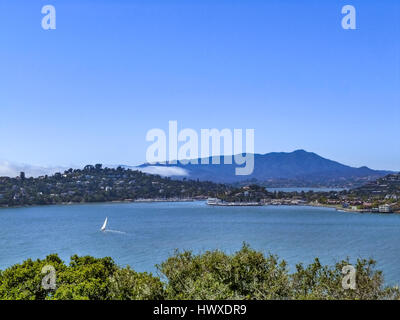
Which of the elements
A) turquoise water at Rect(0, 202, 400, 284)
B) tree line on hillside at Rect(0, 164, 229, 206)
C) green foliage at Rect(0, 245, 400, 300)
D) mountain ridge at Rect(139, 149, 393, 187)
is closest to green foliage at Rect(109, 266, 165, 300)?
green foliage at Rect(0, 245, 400, 300)

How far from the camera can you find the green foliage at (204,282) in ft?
23.8

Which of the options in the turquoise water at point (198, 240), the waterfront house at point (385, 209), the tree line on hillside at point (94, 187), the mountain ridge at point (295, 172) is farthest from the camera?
the mountain ridge at point (295, 172)

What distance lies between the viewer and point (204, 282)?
6934 mm

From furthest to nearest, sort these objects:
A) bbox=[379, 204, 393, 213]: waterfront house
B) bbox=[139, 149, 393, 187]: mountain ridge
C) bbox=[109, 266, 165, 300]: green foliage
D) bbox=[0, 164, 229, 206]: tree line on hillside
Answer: bbox=[139, 149, 393, 187]: mountain ridge < bbox=[0, 164, 229, 206]: tree line on hillside < bbox=[379, 204, 393, 213]: waterfront house < bbox=[109, 266, 165, 300]: green foliage

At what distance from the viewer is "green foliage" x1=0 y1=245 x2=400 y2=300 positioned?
23.8 ft

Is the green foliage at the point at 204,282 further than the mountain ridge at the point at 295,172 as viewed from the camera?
No

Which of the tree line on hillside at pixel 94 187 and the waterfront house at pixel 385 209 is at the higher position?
the tree line on hillside at pixel 94 187

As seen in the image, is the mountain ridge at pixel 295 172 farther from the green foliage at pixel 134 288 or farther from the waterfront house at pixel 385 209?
the green foliage at pixel 134 288

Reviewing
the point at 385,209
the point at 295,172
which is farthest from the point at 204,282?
the point at 295,172

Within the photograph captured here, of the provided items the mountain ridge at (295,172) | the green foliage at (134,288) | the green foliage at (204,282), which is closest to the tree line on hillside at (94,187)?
the mountain ridge at (295,172)

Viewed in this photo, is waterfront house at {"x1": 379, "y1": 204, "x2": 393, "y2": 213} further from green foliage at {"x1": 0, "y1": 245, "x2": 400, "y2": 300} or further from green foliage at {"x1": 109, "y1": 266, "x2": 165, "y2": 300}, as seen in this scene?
green foliage at {"x1": 109, "y1": 266, "x2": 165, "y2": 300}
